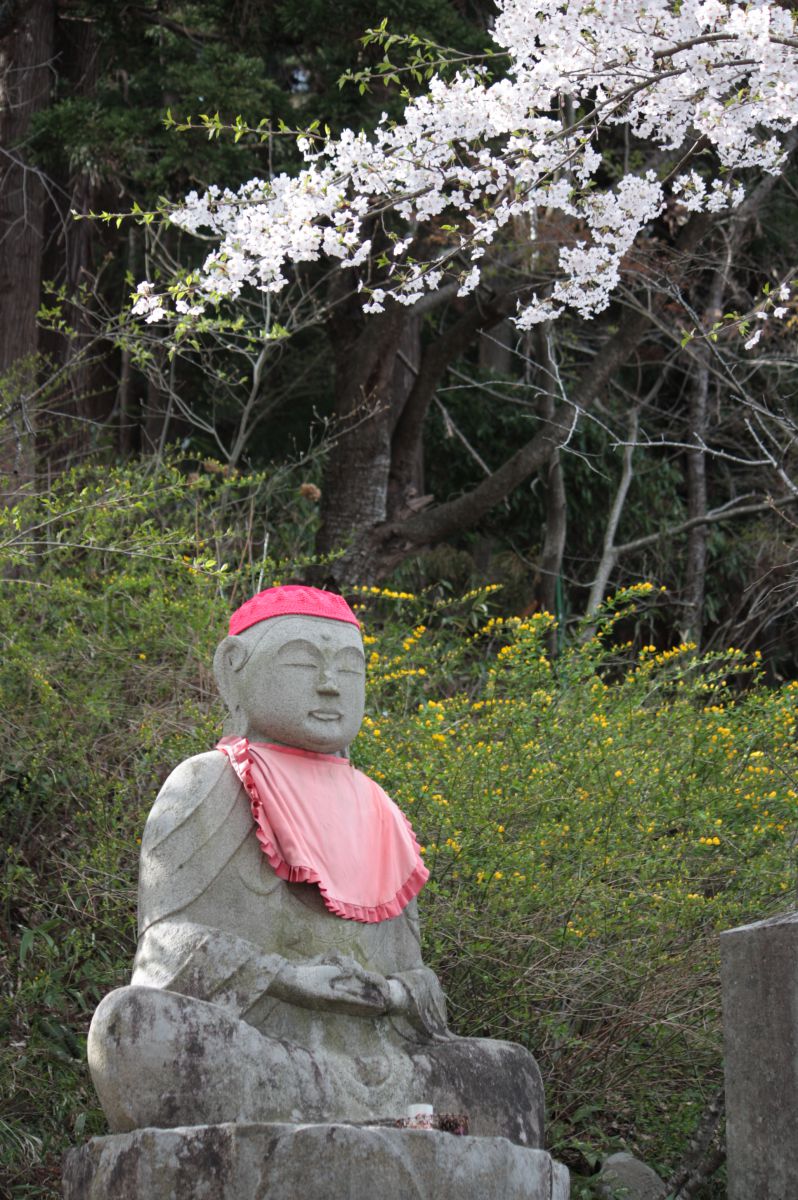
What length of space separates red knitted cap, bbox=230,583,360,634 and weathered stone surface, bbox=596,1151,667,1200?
220 centimetres

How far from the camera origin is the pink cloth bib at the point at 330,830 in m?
4.75

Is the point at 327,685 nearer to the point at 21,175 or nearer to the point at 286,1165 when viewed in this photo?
the point at 286,1165

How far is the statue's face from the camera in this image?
497 centimetres

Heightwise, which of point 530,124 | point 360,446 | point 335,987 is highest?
point 530,124

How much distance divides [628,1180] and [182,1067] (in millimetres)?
2231

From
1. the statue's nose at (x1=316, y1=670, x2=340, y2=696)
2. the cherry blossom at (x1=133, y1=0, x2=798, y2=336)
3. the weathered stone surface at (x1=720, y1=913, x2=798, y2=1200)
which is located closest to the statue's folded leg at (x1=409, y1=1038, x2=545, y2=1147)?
the weathered stone surface at (x1=720, y1=913, x2=798, y2=1200)

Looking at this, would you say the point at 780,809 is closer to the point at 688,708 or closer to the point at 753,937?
the point at 688,708

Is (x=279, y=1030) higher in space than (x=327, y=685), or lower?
lower

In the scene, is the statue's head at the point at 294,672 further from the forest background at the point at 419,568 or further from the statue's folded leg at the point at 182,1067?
the forest background at the point at 419,568

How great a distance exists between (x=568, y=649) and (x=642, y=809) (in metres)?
1.41

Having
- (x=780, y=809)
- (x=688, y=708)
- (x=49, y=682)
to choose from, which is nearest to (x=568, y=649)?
(x=688, y=708)

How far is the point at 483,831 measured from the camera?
20.9ft

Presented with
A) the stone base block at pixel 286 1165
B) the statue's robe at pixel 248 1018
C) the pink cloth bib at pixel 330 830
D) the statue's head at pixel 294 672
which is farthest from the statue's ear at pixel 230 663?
the stone base block at pixel 286 1165

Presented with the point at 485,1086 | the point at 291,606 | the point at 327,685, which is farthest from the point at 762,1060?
the point at 291,606
